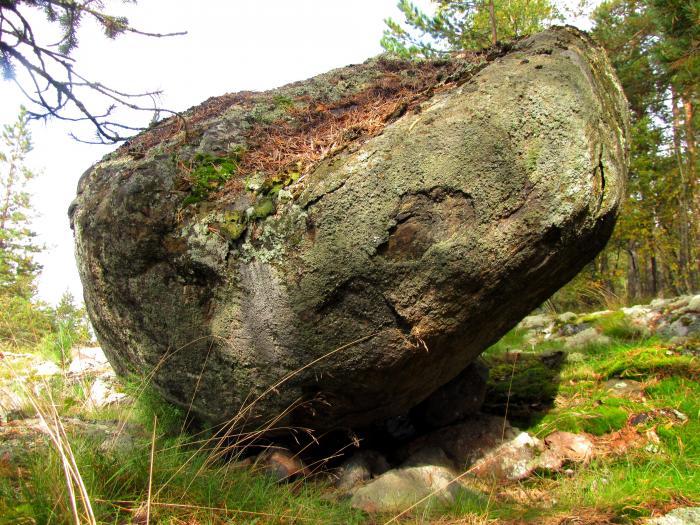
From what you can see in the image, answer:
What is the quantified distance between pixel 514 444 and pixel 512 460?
15cm

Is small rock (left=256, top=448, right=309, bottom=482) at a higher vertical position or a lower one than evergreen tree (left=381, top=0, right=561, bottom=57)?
lower

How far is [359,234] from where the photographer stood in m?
2.74

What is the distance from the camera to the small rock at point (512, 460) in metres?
3.37

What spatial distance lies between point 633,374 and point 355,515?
10.2 ft

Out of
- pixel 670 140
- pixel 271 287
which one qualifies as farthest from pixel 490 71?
pixel 670 140

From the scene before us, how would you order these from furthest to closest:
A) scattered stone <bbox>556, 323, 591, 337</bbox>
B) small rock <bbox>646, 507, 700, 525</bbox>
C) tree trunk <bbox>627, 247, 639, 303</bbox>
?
1. tree trunk <bbox>627, 247, 639, 303</bbox>
2. scattered stone <bbox>556, 323, 591, 337</bbox>
3. small rock <bbox>646, 507, 700, 525</bbox>

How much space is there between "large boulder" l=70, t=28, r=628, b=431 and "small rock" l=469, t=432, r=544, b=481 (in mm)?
613

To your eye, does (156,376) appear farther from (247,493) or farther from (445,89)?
(445,89)

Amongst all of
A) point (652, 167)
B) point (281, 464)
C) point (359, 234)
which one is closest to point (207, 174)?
point (359, 234)

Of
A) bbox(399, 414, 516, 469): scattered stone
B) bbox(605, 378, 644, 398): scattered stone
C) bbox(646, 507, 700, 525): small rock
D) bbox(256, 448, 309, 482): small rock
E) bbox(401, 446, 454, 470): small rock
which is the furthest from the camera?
bbox(605, 378, 644, 398): scattered stone

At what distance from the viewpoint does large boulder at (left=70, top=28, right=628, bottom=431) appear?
2697 mm

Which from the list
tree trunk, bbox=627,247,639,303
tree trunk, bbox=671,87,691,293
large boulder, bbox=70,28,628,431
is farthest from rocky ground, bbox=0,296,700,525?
tree trunk, bbox=627,247,639,303

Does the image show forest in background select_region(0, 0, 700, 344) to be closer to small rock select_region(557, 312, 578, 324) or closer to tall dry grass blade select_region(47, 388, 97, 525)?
small rock select_region(557, 312, 578, 324)

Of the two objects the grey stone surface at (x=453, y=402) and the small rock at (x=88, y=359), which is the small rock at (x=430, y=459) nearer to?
the grey stone surface at (x=453, y=402)
